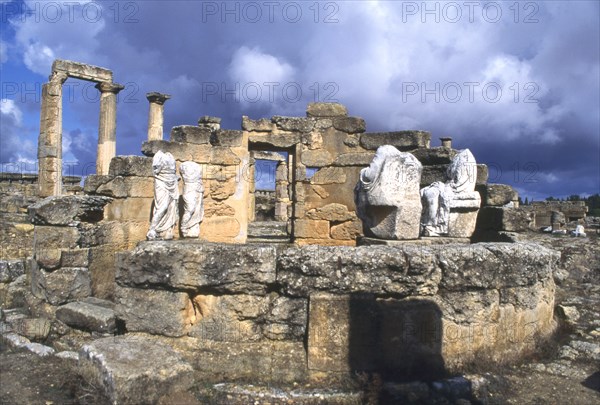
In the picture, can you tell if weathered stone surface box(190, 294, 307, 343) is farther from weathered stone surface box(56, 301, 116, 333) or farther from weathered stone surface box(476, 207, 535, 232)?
weathered stone surface box(476, 207, 535, 232)

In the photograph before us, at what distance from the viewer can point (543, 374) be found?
4344mm

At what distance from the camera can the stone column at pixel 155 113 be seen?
17812 millimetres

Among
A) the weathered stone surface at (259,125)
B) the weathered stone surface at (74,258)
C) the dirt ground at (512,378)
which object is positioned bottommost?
the dirt ground at (512,378)

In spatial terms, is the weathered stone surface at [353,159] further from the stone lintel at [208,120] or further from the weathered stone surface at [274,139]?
the stone lintel at [208,120]

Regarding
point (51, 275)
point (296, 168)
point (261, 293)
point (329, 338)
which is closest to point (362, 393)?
point (329, 338)

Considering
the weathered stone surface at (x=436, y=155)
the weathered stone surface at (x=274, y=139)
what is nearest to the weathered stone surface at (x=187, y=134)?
the weathered stone surface at (x=274, y=139)

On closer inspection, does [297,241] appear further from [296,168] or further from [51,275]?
[51,275]

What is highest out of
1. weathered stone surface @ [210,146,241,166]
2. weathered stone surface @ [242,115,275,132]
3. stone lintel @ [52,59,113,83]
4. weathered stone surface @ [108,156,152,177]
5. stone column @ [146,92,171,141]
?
stone lintel @ [52,59,113,83]

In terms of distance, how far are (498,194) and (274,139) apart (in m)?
4.46

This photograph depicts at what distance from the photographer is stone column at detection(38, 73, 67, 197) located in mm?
16203

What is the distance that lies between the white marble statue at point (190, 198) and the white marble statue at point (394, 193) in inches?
124

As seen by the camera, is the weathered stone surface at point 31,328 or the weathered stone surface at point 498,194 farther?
the weathered stone surface at point 498,194

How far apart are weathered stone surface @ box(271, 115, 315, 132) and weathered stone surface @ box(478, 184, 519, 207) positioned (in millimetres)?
3734

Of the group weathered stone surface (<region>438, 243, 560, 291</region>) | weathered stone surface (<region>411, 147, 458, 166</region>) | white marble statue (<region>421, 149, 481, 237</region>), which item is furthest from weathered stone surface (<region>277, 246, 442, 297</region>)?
weathered stone surface (<region>411, 147, 458, 166</region>)
